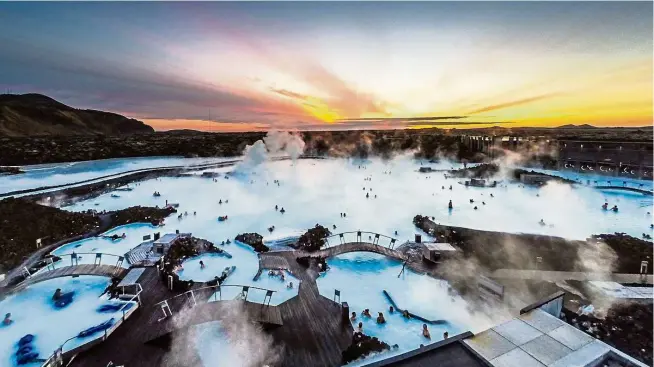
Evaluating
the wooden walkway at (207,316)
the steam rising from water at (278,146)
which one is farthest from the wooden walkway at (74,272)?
the steam rising from water at (278,146)

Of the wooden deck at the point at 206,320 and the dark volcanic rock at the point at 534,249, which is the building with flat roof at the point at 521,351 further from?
the dark volcanic rock at the point at 534,249

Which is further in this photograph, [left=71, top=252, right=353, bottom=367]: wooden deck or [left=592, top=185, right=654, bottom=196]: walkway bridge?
[left=592, top=185, right=654, bottom=196]: walkway bridge

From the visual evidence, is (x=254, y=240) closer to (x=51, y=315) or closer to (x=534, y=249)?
(x=51, y=315)

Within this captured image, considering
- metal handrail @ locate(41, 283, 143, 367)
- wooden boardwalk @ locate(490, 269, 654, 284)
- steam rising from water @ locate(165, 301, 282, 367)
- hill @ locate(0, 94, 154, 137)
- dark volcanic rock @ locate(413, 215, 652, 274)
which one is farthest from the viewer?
hill @ locate(0, 94, 154, 137)

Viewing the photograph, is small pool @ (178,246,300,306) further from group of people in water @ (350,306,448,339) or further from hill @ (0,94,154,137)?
hill @ (0,94,154,137)

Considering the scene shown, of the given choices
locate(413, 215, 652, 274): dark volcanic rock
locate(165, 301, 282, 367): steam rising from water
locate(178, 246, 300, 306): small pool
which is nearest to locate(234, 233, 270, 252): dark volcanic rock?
locate(178, 246, 300, 306): small pool
